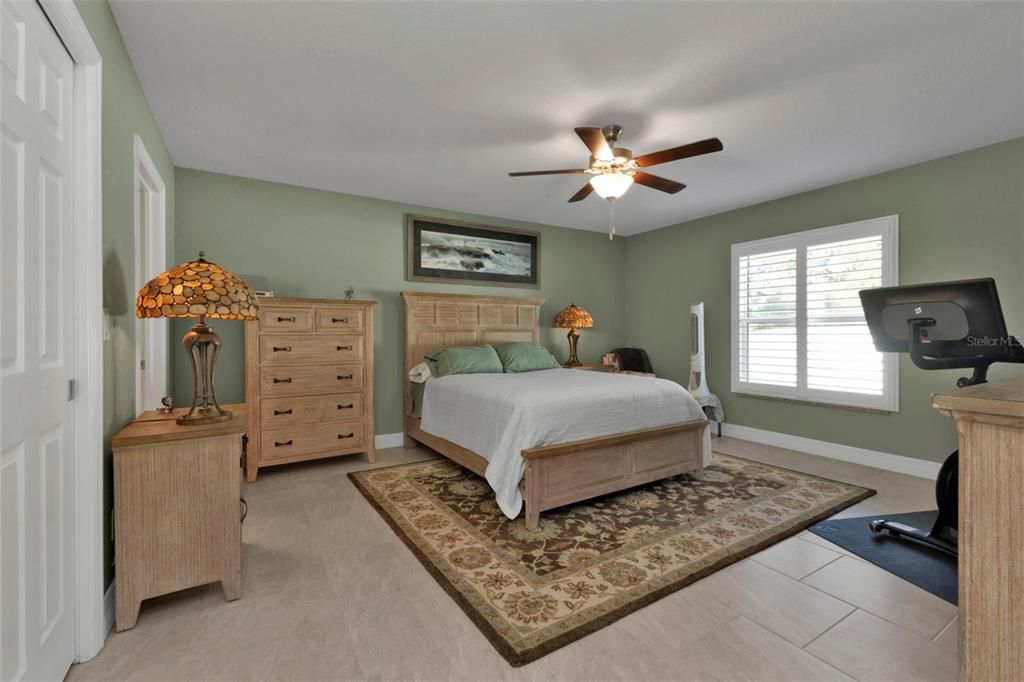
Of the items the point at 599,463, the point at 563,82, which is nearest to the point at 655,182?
the point at 563,82

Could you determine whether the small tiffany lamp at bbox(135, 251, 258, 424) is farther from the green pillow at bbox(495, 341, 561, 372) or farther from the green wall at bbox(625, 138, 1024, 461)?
the green wall at bbox(625, 138, 1024, 461)

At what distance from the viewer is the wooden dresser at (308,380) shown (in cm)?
363

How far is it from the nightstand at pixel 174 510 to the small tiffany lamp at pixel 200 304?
0.51 feet

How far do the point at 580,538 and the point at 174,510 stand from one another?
1962 millimetres

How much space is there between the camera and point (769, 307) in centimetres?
467

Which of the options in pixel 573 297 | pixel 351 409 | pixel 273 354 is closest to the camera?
pixel 273 354

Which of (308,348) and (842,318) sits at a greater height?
(842,318)

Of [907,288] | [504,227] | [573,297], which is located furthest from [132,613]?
[573,297]

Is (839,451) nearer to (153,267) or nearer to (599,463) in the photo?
(599,463)

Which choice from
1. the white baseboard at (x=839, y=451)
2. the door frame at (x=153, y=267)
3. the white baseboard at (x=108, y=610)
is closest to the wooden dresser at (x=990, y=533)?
the white baseboard at (x=108, y=610)

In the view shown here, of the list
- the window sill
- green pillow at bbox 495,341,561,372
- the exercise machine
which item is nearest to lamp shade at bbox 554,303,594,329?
green pillow at bbox 495,341,561,372

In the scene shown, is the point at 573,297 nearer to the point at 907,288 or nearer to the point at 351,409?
the point at 351,409

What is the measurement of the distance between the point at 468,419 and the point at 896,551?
2.60 m

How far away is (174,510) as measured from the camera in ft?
Result: 6.16
